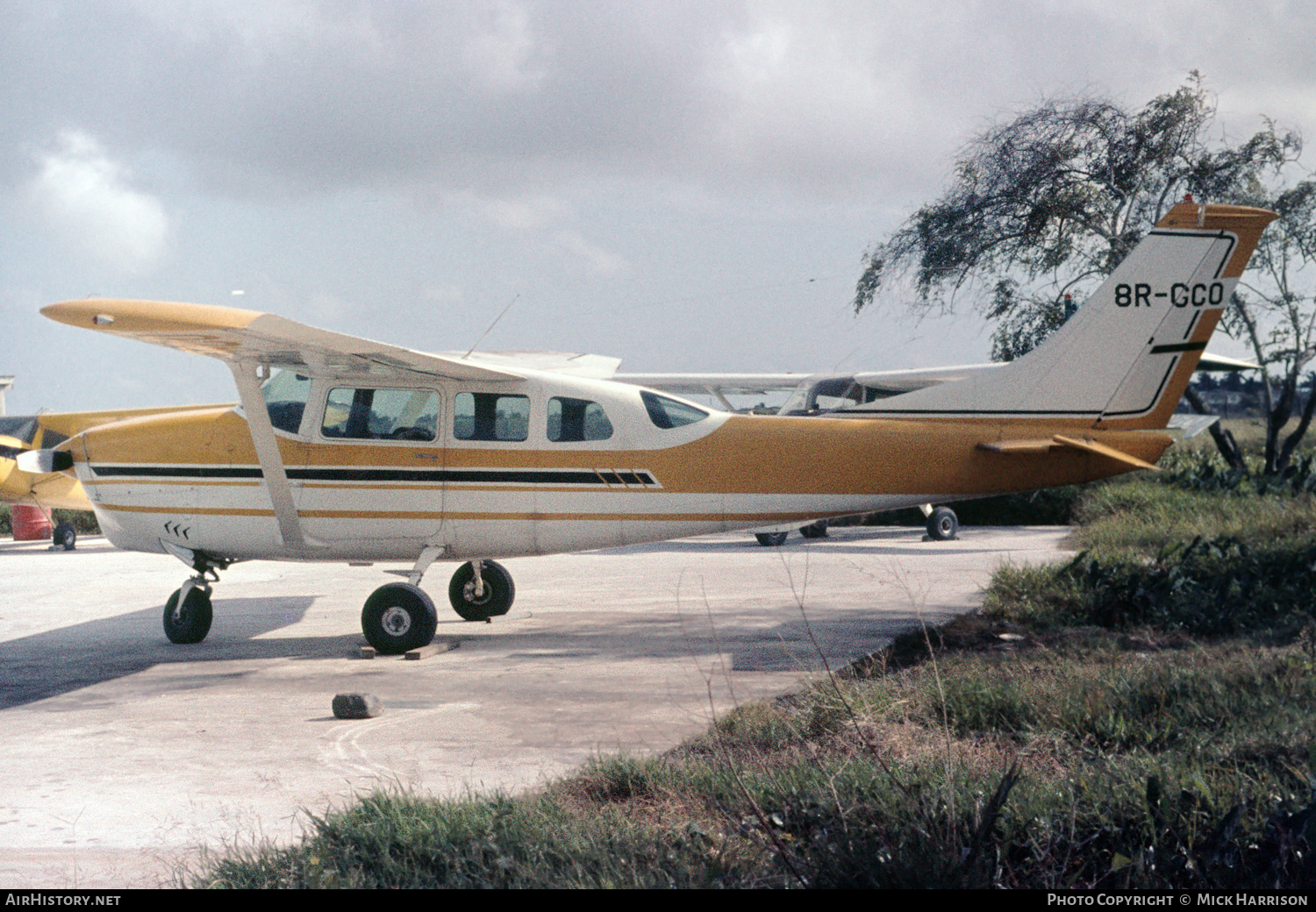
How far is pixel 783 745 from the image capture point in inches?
180

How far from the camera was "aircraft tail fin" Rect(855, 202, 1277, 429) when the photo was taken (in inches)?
316

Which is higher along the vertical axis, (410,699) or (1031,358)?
(1031,358)

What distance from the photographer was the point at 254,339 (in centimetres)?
750

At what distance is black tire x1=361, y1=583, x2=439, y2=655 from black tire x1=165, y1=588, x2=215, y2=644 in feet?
5.60

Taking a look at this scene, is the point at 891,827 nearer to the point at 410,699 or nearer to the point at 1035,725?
the point at 1035,725

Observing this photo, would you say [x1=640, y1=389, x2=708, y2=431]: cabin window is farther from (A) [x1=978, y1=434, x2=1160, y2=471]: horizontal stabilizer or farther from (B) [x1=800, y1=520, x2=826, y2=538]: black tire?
(B) [x1=800, y1=520, x2=826, y2=538]: black tire

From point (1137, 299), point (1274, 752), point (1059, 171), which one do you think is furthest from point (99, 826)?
point (1059, 171)

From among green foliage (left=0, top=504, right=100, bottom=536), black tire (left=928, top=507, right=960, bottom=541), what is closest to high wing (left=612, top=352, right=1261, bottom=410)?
black tire (left=928, top=507, right=960, bottom=541)

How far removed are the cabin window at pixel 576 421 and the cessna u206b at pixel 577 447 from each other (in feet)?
0.05

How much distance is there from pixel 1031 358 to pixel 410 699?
5422 millimetres

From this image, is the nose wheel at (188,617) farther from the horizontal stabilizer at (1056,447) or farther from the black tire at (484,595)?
the horizontal stabilizer at (1056,447)

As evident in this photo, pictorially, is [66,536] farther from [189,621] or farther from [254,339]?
[254,339]

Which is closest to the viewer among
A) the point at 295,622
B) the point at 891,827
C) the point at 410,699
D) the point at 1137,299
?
the point at 891,827

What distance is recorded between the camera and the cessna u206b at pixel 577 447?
8039 mm
